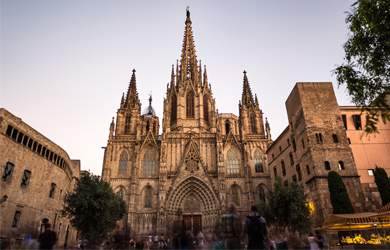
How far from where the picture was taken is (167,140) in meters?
38.7

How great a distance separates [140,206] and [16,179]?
1809cm

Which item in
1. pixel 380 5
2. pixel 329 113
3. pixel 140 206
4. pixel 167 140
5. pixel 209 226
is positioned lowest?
pixel 209 226

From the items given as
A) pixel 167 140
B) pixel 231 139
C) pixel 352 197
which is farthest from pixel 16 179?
pixel 231 139

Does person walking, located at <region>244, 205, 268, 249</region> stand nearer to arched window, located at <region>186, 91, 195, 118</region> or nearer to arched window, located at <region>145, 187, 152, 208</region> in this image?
arched window, located at <region>145, 187, 152, 208</region>

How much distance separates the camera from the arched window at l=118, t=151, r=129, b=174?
3744 centimetres

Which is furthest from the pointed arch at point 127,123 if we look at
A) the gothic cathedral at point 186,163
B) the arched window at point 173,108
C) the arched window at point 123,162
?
the arched window at point 173,108

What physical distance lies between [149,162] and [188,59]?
71.4 ft

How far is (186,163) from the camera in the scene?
36625 mm

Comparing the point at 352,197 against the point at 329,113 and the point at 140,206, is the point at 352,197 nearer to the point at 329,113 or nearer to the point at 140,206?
the point at 329,113

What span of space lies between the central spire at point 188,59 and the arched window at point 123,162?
650 inches

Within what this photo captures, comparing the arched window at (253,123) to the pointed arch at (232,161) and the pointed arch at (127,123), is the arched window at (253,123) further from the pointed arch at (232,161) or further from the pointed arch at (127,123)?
the pointed arch at (127,123)

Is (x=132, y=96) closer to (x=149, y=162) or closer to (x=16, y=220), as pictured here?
(x=149, y=162)

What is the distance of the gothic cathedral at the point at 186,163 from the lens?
113 feet

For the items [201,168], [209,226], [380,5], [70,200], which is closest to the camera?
[380,5]
